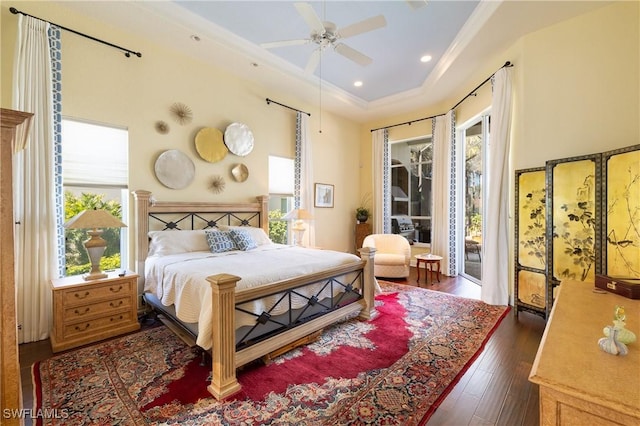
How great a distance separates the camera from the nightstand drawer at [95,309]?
2.61m

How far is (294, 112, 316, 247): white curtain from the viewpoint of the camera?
5.33 m

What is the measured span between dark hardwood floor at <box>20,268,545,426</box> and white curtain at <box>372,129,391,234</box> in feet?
11.5

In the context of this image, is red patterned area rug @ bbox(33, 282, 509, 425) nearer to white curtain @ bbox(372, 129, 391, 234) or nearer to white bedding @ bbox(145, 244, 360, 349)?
Result: white bedding @ bbox(145, 244, 360, 349)

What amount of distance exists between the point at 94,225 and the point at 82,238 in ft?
2.71

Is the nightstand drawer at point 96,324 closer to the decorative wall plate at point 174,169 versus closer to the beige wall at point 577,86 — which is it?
the decorative wall plate at point 174,169

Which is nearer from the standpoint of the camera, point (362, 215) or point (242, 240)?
point (242, 240)

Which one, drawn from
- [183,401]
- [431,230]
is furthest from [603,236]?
[183,401]

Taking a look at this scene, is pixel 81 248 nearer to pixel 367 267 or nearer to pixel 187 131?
pixel 187 131

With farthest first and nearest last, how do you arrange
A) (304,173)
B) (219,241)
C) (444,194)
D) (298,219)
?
(444,194)
(304,173)
(298,219)
(219,241)

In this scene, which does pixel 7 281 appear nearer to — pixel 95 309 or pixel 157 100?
pixel 95 309

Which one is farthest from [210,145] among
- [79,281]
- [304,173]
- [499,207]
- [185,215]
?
[499,207]

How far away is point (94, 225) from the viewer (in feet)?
8.84

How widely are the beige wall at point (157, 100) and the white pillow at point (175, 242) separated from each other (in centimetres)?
58

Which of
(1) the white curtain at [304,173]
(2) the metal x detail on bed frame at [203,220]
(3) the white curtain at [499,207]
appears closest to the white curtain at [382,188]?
(1) the white curtain at [304,173]
